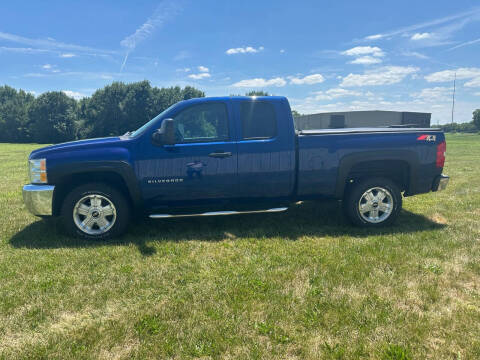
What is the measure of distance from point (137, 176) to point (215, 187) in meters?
1.11

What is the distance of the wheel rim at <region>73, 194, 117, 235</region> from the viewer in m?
4.29

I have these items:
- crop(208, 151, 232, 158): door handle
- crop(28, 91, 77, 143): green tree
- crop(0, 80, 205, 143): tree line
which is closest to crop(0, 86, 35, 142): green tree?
crop(0, 80, 205, 143): tree line

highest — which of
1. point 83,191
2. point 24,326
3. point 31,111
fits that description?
point 31,111

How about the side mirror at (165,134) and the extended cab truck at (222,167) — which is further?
the extended cab truck at (222,167)

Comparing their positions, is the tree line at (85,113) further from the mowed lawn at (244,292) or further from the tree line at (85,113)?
the mowed lawn at (244,292)

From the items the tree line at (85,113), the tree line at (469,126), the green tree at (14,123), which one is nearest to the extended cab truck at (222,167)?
the tree line at (85,113)

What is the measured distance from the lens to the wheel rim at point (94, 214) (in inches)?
169

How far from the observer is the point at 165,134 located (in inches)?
161

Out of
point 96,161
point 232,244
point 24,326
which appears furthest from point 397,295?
point 96,161

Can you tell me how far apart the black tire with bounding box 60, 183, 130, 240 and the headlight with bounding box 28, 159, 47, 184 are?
0.41 m

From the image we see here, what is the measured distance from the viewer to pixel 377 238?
4.28 m

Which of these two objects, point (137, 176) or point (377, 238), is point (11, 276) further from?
point (377, 238)

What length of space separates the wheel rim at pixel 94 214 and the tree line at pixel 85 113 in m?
59.5

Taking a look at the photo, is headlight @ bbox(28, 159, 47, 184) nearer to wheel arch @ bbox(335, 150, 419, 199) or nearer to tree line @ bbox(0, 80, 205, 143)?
wheel arch @ bbox(335, 150, 419, 199)
